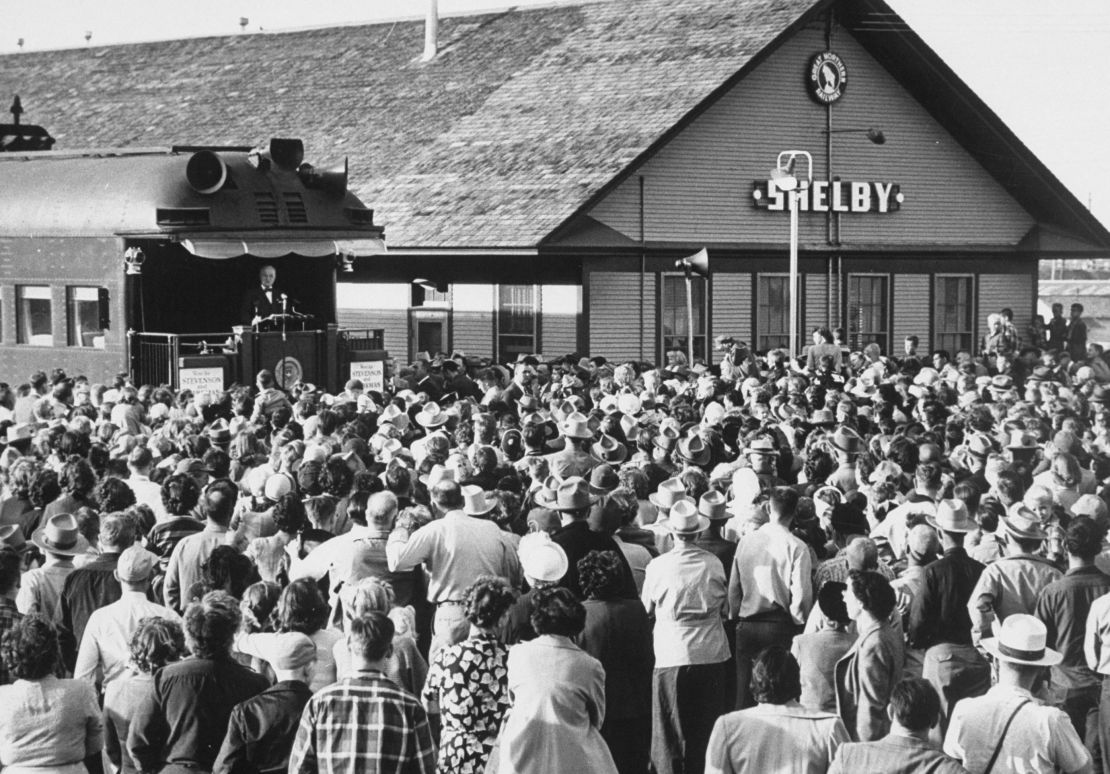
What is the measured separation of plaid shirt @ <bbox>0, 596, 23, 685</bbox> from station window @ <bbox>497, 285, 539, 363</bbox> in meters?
19.9

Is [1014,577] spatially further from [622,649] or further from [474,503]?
[474,503]

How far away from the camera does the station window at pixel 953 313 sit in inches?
1239

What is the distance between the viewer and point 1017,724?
6301 mm

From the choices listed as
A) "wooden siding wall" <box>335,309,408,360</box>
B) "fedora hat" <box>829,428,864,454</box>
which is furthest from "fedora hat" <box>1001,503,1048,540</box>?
"wooden siding wall" <box>335,309,408,360</box>

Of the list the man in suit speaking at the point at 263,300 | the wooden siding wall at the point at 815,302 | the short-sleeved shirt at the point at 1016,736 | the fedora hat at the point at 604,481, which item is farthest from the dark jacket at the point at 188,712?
the wooden siding wall at the point at 815,302

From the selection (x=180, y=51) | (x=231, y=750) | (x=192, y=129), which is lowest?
(x=231, y=750)

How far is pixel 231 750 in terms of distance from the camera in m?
6.39

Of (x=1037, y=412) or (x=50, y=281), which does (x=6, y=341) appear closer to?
(x=50, y=281)

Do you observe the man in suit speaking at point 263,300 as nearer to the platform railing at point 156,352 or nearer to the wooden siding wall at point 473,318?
the platform railing at point 156,352

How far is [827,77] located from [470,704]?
941 inches

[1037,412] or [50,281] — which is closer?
[1037,412]

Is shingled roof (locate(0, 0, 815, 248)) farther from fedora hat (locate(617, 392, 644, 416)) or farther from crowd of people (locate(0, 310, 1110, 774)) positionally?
crowd of people (locate(0, 310, 1110, 774))

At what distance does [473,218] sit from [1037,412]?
542 inches

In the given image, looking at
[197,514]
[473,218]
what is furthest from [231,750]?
[473,218]
